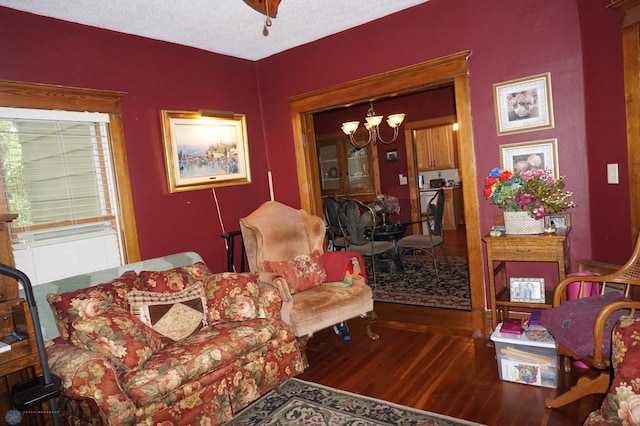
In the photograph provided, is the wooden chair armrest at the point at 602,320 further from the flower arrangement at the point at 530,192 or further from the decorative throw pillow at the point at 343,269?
the decorative throw pillow at the point at 343,269

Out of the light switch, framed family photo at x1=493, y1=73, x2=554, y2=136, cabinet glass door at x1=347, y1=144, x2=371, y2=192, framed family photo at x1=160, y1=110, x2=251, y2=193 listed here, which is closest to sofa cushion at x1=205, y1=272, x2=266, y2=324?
framed family photo at x1=160, y1=110, x2=251, y2=193

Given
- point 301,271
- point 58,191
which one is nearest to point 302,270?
point 301,271

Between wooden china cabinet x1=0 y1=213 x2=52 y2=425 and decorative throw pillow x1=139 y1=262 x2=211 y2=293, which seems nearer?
wooden china cabinet x1=0 y1=213 x2=52 y2=425

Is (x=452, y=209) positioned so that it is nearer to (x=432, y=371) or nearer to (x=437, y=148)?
(x=437, y=148)

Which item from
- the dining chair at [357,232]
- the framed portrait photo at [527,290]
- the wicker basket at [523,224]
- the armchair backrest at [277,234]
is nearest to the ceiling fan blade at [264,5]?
the armchair backrest at [277,234]

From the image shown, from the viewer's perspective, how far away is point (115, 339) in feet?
7.29

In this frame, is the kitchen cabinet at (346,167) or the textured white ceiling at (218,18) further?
the kitchen cabinet at (346,167)

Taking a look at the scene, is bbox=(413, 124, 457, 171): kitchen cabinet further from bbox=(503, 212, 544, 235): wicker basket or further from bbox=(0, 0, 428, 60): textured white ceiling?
bbox=(503, 212, 544, 235): wicker basket

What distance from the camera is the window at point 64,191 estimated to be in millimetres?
2822

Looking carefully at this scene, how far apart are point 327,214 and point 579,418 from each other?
3759 mm

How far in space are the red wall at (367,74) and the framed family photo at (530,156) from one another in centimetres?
5

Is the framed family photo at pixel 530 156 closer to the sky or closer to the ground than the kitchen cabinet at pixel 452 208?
closer to the sky

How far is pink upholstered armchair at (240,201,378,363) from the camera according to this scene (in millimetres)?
3016

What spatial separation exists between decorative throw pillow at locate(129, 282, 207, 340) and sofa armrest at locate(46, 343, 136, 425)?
53cm
